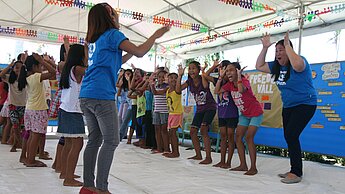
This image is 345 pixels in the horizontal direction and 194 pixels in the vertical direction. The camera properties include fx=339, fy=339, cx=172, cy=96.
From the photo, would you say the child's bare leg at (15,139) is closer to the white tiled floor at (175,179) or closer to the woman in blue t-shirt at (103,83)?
the white tiled floor at (175,179)

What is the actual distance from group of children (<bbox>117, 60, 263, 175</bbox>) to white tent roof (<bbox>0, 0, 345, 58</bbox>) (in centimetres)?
264

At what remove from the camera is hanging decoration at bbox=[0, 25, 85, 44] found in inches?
306

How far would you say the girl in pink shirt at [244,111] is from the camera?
3.42m

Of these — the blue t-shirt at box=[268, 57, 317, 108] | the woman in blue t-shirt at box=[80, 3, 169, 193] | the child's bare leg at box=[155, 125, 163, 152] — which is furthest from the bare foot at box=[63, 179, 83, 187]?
the child's bare leg at box=[155, 125, 163, 152]

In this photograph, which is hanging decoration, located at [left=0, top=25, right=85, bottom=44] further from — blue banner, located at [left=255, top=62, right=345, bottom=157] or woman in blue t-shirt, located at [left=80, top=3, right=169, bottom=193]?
woman in blue t-shirt, located at [left=80, top=3, right=169, bottom=193]

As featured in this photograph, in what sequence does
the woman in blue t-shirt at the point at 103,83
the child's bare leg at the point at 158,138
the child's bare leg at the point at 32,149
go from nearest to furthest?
1. the woman in blue t-shirt at the point at 103,83
2. the child's bare leg at the point at 32,149
3. the child's bare leg at the point at 158,138

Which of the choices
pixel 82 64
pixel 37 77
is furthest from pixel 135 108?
pixel 82 64

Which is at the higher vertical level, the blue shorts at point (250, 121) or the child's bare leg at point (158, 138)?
the blue shorts at point (250, 121)

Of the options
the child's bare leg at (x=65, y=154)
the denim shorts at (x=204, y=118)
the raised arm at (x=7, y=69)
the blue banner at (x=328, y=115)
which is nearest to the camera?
the child's bare leg at (x=65, y=154)

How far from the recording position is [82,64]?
8.38ft

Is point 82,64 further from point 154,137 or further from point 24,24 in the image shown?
point 24,24

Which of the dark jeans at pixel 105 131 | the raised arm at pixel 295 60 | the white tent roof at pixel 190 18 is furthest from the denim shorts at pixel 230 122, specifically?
the white tent roof at pixel 190 18

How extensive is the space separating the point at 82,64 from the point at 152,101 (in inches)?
112

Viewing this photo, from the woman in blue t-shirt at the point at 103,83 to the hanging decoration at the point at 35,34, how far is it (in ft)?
19.9
